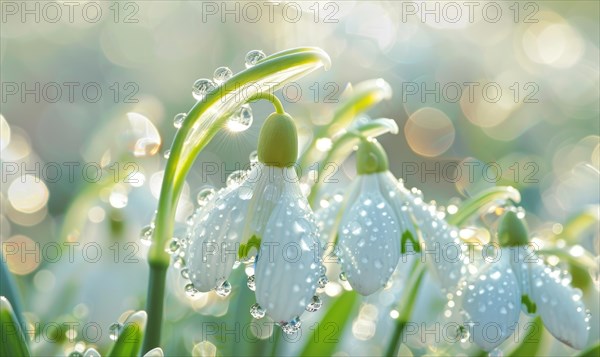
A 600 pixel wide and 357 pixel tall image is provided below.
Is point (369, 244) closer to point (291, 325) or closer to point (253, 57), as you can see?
point (291, 325)

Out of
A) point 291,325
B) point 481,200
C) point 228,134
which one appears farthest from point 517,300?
point 228,134

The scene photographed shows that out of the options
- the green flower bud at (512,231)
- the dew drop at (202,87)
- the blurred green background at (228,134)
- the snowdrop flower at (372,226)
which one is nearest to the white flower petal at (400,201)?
the snowdrop flower at (372,226)

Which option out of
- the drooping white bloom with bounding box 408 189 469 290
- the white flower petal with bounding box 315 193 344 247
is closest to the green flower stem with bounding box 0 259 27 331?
the white flower petal with bounding box 315 193 344 247

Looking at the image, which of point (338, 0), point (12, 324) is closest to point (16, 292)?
point (12, 324)

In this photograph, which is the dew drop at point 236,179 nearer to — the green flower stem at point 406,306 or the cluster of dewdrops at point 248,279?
the cluster of dewdrops at point 248,279

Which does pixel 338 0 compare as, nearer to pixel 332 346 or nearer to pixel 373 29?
pixel 373 29

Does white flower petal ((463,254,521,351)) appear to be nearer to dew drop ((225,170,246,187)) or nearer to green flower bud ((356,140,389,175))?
green flower bud ((356,140,389,175))

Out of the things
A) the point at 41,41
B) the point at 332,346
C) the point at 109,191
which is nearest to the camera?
the point at 332,346
